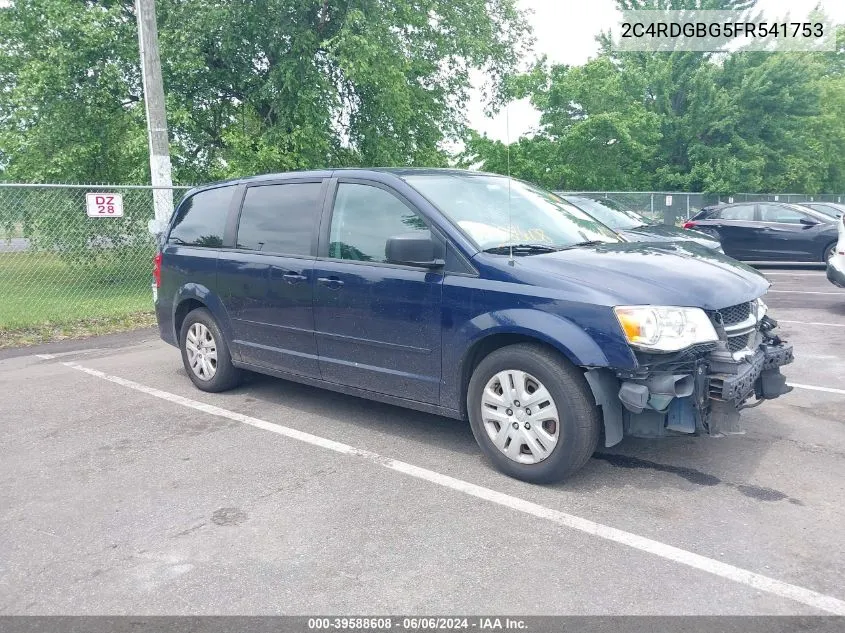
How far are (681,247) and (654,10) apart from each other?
1227 inches

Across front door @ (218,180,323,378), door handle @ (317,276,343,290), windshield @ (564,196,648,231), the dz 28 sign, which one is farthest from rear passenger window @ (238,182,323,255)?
windshield @ (564,196,648,231)

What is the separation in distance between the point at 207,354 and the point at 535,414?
3.25m

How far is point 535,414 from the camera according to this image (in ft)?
13.2

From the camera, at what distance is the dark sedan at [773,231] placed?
14.9 metres

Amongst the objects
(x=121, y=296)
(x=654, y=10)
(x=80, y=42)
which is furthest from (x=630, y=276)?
(x=654, y=10)

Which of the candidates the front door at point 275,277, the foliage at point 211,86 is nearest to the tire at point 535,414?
the front door at point 275,277

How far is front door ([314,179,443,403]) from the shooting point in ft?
14.8

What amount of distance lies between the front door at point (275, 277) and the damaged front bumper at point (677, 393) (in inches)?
86.9

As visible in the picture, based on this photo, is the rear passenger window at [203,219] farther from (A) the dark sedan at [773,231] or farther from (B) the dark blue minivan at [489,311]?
(A) the dark sedan at [773,231]

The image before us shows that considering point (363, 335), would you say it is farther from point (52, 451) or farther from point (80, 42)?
point (80, 42)

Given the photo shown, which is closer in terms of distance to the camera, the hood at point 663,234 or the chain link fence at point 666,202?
the hood at point 663,234

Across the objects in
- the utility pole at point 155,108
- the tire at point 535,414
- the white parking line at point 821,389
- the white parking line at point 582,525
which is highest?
the utility pole at point 155,108

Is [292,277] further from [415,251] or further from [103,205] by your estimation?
[103,205]

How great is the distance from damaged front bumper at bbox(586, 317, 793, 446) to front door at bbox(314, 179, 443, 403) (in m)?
1.10
